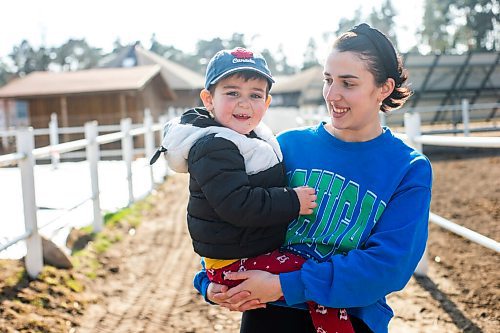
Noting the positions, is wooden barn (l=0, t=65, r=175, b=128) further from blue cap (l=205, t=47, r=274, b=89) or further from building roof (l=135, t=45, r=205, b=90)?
blue cap (l=205, t=47, r=274, b=89)

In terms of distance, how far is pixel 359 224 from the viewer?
1.52 meters

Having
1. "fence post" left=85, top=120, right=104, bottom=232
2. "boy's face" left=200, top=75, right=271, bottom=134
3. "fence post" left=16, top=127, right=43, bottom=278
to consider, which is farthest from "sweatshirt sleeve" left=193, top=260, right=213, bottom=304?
"fence post" left=85, top=120, right=104, bottom=232

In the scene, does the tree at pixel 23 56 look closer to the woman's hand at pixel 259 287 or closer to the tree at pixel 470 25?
the tree at pixel 470 25

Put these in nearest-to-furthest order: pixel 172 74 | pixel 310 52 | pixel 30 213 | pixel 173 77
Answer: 1. pixel 30 213
2. pixel 173 77
3. pixel 172 74
4. pixel 310 52

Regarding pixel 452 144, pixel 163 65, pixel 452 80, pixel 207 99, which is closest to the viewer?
pixel 207 99

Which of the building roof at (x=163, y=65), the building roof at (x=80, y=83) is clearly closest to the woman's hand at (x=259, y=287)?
the building roof at (x=80, y=83)

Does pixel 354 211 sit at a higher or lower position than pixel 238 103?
lower

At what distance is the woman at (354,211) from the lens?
56.7 inches

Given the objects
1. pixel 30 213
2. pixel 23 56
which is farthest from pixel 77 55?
pixel 30 213

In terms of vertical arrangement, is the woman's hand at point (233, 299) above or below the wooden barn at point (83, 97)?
above

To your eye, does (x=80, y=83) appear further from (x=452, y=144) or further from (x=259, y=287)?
(x=259, y=287)

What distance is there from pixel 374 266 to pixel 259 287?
309 millimetres

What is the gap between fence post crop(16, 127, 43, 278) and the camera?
163 inches

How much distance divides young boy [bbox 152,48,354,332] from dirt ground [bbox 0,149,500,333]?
2086 mm
